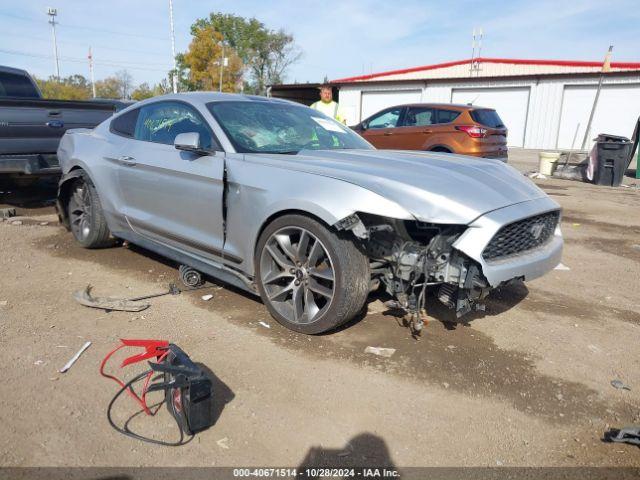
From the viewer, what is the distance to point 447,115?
10.4 metres

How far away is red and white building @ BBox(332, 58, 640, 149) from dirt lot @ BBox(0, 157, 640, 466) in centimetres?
1816

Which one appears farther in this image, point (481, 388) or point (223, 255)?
point (223, 255)

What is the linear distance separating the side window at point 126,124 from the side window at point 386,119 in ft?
23.9

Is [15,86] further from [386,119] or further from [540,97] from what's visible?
[540,97]

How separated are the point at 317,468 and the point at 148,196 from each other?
2.86 metres

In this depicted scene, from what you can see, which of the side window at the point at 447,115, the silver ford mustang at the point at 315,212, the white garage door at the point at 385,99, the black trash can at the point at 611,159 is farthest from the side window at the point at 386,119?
the white garage door at the point at 385,99

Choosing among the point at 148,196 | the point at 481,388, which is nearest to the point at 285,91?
the point at 148,196

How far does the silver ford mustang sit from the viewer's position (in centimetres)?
297

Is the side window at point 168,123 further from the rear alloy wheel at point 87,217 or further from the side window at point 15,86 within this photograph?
the side window at point 15,86

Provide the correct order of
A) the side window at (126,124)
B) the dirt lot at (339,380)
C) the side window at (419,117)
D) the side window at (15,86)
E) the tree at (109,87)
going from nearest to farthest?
the dirt lot at (339,380)
the side window at (126,124)
the side window at (15,86)
the side window at (419,117)
the tree at (109,87)

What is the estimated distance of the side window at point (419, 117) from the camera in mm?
Answer: 10617

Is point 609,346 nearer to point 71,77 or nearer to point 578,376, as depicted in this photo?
point 578,376

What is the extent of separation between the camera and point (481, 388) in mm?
2896

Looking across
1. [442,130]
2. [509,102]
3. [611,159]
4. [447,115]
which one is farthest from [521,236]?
[509,102]
